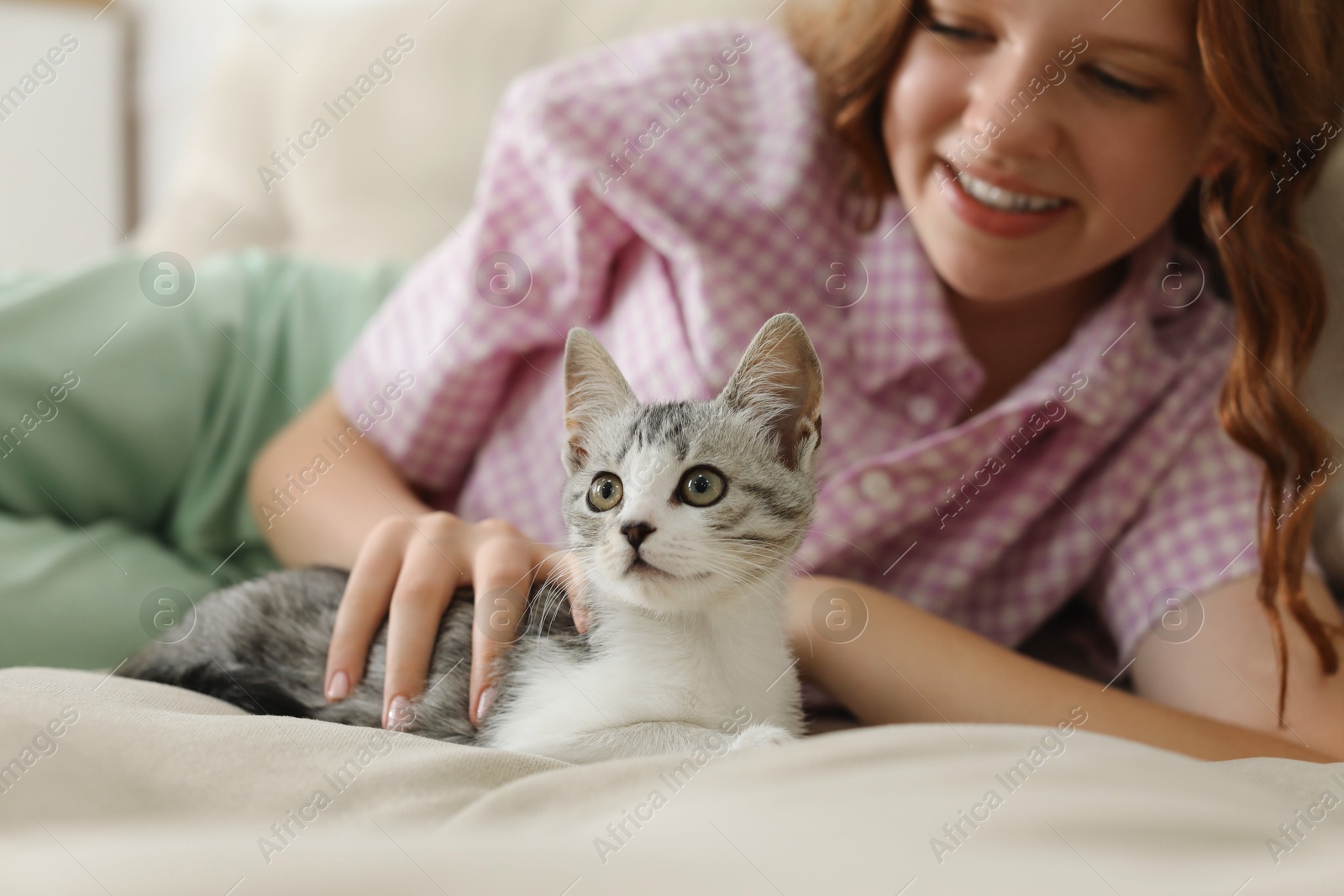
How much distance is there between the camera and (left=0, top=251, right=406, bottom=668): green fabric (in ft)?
4.02

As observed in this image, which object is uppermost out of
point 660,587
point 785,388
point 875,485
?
point 785,388

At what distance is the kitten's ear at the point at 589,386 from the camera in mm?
779

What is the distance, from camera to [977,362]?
132 centimetres

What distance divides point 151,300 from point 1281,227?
1.59m

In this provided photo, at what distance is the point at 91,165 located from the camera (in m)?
2.62

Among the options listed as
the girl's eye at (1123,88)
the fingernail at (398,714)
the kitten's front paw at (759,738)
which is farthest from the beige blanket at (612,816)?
the girl's eye at (1123,88)

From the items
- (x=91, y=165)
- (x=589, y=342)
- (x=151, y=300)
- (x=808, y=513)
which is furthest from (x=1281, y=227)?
(x=91, y=165)

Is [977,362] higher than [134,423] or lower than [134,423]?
lower

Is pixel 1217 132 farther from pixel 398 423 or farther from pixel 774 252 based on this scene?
pixel 398 423

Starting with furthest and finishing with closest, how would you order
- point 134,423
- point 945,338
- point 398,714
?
point 134,423
point 945,338
point 398,714

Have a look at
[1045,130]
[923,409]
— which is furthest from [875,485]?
[1045,130]

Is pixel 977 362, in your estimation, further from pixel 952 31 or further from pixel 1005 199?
pixel 952 31

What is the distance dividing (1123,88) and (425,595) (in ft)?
3.15

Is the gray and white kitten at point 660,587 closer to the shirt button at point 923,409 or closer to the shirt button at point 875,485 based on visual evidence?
the shirt button at point 875,485
